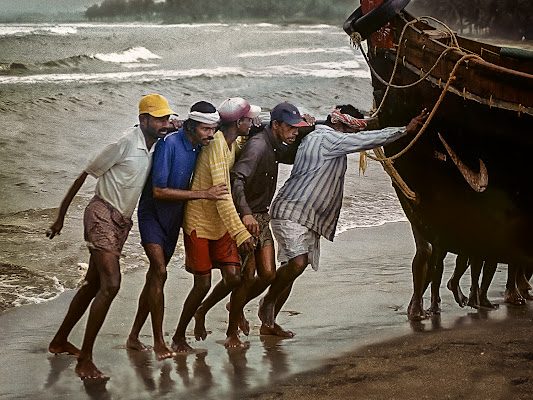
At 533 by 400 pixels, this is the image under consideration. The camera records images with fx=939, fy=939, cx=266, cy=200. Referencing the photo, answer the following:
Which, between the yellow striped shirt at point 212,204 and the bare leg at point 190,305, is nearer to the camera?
the yellow striped shirt at point 212,204

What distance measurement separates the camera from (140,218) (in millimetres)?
5207

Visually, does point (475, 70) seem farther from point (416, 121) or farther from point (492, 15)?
point (492, 15)

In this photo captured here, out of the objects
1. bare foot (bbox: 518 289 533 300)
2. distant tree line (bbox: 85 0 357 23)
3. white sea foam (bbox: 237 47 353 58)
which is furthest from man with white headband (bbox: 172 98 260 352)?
distant tree line (bbox: 85 0 357 23)

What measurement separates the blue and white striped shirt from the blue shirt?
72cm

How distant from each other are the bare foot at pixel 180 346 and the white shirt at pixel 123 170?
846 millimetres

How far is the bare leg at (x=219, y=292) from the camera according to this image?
5344mm

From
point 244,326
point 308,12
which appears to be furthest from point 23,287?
point 308,12

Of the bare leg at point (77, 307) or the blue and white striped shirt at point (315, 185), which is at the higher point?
the blue and white striped shirt at point (315, 185)

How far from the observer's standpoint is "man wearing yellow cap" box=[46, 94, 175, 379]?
488 centimetres

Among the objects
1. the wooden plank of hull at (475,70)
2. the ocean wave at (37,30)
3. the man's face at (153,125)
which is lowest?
the ocean wave at (37,30)

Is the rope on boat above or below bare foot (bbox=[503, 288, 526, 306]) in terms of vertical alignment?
above

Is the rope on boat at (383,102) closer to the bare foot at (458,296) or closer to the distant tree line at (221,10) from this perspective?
the bare foot at (458,296)

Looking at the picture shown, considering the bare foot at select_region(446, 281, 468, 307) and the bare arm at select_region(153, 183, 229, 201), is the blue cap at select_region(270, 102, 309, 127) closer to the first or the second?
the bare arm at select_region(153, 183, 229, 201)

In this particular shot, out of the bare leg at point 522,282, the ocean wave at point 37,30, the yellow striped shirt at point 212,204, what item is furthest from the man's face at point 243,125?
the ocean wave at point 37,30
